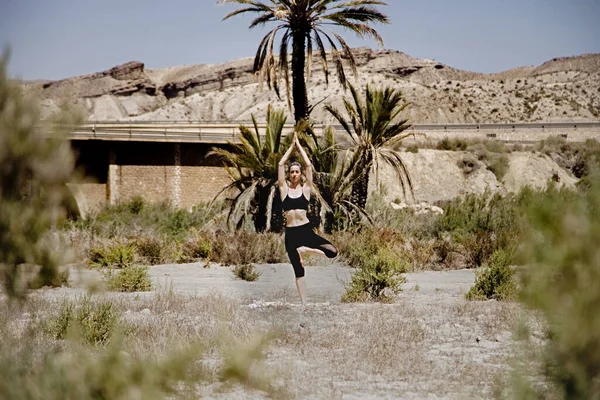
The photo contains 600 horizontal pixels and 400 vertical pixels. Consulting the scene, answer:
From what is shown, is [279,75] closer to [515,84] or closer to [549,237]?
[549,237]

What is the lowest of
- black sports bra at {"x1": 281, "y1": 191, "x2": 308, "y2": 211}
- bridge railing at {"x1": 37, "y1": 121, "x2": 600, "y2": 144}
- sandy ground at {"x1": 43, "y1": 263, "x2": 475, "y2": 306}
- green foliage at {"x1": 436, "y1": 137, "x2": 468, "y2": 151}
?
sandy ground at {"x1": 43, "y1": 263, "x2": 475, "y2": 306}

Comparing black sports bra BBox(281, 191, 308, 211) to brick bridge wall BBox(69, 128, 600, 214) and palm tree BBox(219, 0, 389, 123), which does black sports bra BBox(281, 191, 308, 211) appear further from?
brick bridge wall BBox(69, 128, 600, 214)

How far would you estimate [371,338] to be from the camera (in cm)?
805

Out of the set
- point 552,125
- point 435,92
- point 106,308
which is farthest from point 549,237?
point 435,92

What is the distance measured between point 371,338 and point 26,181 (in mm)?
4762

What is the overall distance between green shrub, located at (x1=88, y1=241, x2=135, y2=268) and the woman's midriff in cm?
684

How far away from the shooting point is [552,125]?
43156mm

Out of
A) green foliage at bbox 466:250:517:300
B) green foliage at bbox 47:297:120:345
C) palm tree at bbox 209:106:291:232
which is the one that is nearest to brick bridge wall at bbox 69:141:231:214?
palm tree at bbox 209:106:291:232

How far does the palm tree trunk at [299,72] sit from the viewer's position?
20.0 m

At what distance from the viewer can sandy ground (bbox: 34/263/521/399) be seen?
20.1 feet

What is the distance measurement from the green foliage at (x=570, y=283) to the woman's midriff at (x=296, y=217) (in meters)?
6.75

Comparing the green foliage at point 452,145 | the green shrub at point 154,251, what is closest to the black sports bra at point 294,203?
the green shrub at point 154,251

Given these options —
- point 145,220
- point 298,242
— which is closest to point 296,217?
point 298,242

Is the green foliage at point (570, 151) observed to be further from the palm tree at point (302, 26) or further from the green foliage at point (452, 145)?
the palm tree at point (302, 26)
